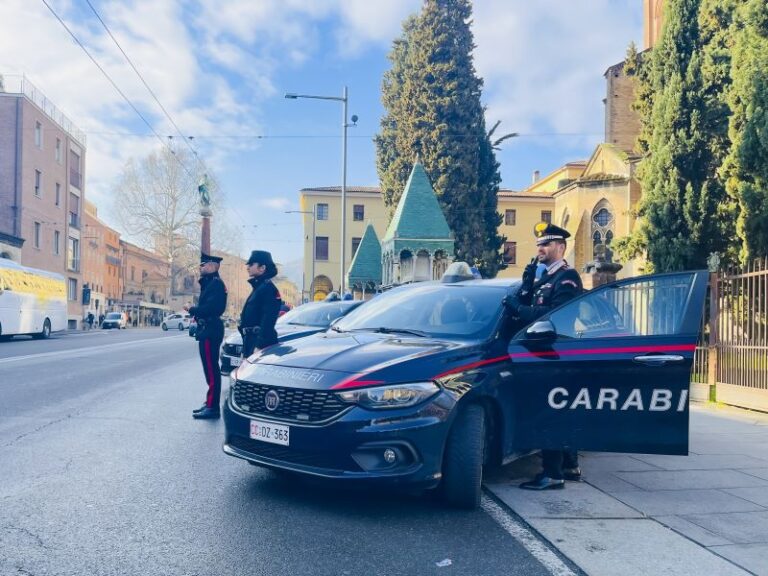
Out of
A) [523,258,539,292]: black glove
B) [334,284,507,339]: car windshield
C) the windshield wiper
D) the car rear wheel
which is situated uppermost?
[523,258,539,292]: black glove

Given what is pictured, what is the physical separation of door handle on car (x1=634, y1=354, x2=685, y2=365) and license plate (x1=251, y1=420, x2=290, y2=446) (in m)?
2.37

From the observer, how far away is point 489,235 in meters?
35.7

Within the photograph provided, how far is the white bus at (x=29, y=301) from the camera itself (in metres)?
25.7

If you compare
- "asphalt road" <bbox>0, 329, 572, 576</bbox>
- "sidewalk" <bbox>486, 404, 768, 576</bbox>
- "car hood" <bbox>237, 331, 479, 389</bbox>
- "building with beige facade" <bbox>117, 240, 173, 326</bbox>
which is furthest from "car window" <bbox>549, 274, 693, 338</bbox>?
"building with beige facade" <bbox>117, 240, 173, 326</bbox>

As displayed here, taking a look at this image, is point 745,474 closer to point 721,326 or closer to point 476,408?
point 476,408

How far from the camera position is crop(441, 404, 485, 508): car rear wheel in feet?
13.7

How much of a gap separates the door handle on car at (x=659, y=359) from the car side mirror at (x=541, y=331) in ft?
1.94

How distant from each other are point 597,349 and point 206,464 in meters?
3.08

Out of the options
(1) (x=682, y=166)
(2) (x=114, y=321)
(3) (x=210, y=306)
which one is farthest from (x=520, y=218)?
(3) (x=210, y=306)

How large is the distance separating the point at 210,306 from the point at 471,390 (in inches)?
166

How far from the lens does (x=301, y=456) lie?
4.09 m

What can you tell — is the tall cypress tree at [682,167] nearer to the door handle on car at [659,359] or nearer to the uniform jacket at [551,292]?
the uniform jacket at [551,292]

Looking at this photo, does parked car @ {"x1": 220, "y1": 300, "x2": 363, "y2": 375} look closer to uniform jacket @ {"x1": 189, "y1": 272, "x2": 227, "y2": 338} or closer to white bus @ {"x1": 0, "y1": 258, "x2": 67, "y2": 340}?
uniform jacket @ {"x1": 189, "y1": 272, "x2": 227, "y2": 338}

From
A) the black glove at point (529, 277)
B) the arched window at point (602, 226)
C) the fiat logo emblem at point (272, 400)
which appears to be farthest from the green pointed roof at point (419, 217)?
the fiat logo emblem at point (272, 400)
